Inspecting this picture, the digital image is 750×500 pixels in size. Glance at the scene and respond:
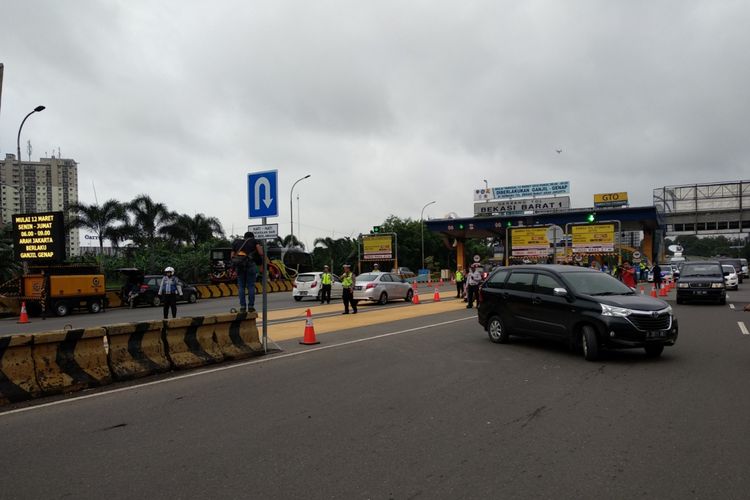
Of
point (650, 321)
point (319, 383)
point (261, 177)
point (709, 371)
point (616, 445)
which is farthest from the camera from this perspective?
point (261, 177)

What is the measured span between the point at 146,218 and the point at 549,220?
35.3 meters

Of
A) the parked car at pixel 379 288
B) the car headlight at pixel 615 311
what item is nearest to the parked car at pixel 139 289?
the parked car at pixel 379 288

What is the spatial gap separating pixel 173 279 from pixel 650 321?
12.5 metres

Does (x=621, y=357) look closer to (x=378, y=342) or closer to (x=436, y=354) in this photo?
(x=436, y=354)

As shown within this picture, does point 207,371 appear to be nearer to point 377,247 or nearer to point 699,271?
point 699,271

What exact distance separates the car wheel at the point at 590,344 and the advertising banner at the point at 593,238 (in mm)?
29092

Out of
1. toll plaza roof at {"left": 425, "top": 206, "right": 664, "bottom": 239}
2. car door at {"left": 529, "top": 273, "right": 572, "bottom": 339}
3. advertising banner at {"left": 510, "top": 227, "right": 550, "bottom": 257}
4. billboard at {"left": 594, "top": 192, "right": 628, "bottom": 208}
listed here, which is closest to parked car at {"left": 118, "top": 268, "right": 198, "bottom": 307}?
car door at {"left": 529, "top": 273, "right": 572, "bottom": 339}

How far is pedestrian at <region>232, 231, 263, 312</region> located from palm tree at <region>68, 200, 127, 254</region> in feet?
111

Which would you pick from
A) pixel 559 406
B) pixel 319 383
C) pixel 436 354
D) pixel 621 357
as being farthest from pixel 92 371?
pixel 621 357

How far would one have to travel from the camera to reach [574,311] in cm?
958

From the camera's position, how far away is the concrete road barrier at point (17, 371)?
6.93m

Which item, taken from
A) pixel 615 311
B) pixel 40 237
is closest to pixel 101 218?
pixel 40 237

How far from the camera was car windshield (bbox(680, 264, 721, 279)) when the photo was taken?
21.9 meters

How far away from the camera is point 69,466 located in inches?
186
